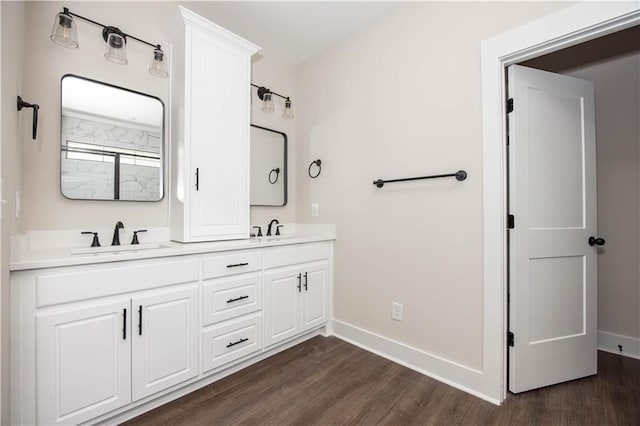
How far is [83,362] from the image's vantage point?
4.30 feet

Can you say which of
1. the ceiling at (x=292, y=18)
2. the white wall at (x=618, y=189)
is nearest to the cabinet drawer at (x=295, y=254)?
the ceiling at (x=292, y=18)

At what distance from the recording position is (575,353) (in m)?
1.85

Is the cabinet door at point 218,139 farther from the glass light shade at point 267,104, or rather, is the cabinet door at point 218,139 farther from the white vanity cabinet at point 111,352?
the white vanity cabinet at point 111,352

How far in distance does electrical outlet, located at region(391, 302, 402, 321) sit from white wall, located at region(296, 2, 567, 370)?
35 millimetres

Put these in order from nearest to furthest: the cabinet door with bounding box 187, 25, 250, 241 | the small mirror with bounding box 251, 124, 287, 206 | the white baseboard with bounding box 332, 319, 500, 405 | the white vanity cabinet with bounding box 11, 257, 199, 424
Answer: the white vanity cabinet with bounding box 11, 257, 199, 424
the white baseboard with bounding box 332, 319, 500, 405
the cabinet door with bounding box 187, 25, 250, 241
the small mirror with bounding box 251, 124, 287, 206

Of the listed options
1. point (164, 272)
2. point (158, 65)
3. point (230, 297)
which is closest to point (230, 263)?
point (230, 297)

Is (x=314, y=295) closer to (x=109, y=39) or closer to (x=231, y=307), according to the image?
(x=231, y=307)

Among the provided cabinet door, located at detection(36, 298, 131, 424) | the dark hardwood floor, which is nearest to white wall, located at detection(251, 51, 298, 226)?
the dark hardwood floor

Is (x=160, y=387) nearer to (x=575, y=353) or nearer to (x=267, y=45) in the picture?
(x=575, y=353)

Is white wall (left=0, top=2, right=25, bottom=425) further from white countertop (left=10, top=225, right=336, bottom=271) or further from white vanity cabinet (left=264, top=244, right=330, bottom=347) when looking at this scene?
white vanity cabinet (left=264, top=244, right=330, bottom=347)

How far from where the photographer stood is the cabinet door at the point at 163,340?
1467 millimetres

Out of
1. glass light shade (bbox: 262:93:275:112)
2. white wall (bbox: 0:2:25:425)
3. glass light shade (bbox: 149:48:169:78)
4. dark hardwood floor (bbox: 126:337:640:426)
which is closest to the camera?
white wall (bbox: 0:2:25:425)

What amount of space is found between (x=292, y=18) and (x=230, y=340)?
2431 mm

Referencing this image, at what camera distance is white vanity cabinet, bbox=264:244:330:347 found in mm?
2094
